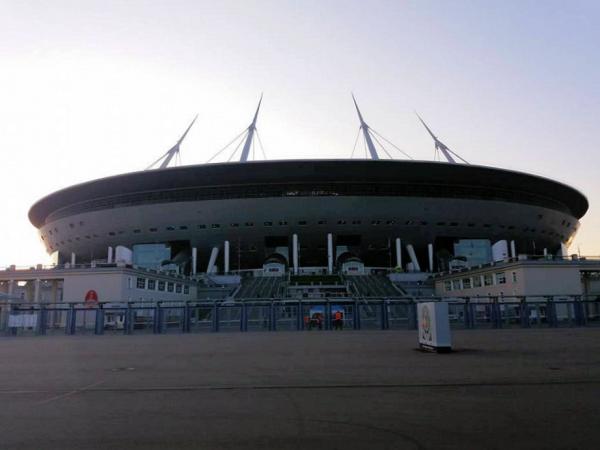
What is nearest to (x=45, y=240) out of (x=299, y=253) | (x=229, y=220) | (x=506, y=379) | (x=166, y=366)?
(x=229, y=220)

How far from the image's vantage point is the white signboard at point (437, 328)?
52.7ft

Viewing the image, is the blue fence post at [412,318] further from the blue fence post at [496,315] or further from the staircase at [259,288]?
the staircase at [259,288]

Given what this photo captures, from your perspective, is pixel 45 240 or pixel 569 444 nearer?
pixel 569 444

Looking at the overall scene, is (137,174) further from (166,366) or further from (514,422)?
(514,422)

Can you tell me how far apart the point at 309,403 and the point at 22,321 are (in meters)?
29.5

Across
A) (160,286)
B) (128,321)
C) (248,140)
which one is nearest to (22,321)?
(128,321)

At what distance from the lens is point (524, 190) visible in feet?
262

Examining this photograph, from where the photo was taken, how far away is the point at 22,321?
32.7 m

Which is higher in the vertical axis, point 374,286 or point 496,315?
point 374,286

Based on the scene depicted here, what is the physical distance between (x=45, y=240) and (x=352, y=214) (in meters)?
54.8

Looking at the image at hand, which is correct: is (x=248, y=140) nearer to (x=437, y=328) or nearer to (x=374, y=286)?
(x=374, y=286)

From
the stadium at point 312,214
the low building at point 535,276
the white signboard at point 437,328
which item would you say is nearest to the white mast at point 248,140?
the stadium at point 312,214

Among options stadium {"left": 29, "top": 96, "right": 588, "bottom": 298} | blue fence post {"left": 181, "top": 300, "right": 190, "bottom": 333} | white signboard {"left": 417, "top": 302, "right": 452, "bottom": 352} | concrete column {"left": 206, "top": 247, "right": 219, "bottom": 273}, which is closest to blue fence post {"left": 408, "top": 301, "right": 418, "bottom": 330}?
blue fence post {"left": 181, "top": 300, "right": 190, "bottom": 333}

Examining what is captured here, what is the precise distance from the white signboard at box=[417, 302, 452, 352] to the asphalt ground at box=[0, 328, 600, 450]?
1285 mm
